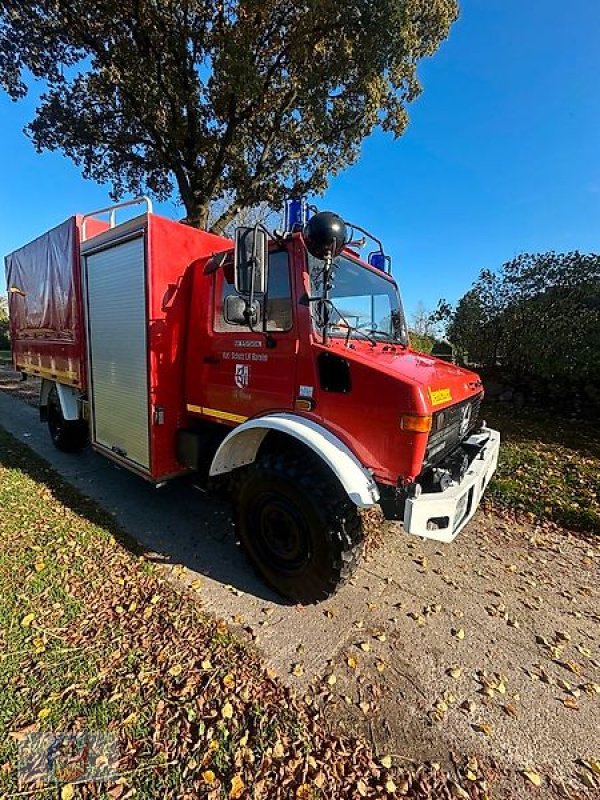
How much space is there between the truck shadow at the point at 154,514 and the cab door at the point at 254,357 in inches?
48.5

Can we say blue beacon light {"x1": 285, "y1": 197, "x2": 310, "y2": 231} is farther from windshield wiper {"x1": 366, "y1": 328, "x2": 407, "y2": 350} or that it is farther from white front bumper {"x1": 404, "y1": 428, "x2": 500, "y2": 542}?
white front bumper {"x1": 404, "y1": 428, "x2": 500, "y2": 542}

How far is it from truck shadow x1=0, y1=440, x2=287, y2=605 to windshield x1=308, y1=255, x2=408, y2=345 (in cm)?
211

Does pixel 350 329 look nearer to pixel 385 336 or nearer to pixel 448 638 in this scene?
pixel 385 336

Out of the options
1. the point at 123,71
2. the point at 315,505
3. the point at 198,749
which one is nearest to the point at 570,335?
the point at 315,505

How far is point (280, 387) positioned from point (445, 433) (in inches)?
48.9

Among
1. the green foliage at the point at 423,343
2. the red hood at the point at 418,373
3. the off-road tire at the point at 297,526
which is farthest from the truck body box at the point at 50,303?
the green foliage at the point at 423,343

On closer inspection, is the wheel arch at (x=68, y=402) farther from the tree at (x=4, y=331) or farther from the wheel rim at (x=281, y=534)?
the tree at (x=4, y=331)

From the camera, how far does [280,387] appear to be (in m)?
2.96

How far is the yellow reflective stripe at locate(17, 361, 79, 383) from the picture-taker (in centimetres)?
496

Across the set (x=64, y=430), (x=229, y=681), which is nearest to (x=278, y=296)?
(x=229, y=681)

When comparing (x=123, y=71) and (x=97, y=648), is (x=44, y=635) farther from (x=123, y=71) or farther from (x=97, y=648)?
(x=123, y=71)

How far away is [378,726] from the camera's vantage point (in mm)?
2080

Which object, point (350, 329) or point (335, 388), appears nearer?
point (335, 388)

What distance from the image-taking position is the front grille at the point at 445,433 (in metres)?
2.59
